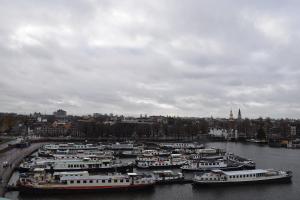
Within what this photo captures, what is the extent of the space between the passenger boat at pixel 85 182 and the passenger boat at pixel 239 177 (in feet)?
10.5

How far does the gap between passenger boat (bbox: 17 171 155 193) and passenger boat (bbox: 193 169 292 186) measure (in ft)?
10.5

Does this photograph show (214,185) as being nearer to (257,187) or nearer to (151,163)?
(257,187)

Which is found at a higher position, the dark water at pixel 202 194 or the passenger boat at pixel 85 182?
the passenger boat at pixel 85 182

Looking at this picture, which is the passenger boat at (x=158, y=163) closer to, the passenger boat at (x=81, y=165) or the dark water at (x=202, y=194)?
the passenger boat at (x=81, y=165)

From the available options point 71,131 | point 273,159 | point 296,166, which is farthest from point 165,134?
point 296,166

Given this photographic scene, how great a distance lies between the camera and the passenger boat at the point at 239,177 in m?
24.9

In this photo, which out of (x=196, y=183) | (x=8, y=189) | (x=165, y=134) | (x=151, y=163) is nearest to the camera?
(x=8, y=189)

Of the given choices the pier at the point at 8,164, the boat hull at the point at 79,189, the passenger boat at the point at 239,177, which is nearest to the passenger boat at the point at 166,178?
the passenger boat at the point at 239,177

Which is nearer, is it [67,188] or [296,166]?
[67,188]

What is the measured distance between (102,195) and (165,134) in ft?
164

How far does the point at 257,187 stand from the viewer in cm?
2470

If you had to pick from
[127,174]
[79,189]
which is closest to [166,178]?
[127,174]

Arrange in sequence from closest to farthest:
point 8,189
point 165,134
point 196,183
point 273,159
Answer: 1. point 8,189
2. point 196,183
3. point 273,159
4. point 165,134

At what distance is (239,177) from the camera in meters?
25.6
